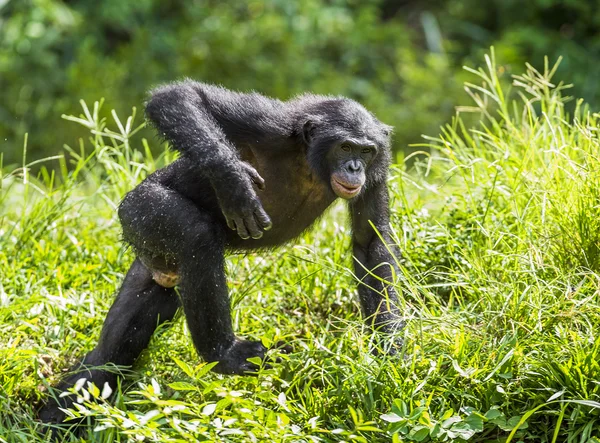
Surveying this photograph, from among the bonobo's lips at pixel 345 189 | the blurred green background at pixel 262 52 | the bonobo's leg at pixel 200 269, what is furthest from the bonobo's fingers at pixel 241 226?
the blurred green background at pixel 262 52

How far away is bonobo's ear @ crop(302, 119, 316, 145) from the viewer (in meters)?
4.95

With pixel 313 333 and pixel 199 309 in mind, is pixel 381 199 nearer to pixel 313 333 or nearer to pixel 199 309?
pixel 313 333

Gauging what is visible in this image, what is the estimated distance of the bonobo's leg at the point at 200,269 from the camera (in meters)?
4.51

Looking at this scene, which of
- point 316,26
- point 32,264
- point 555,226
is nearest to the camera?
point 555,226

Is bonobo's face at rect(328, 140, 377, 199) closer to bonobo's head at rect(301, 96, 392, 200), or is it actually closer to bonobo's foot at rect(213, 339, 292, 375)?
bonobo's head at rect(301, 96, 392, 200)

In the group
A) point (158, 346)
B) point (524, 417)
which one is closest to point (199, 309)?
point (158, 346)

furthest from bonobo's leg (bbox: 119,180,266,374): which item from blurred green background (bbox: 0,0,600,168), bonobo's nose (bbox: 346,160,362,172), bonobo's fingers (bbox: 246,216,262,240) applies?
blurred green background (bbox: 0,0,600,168)

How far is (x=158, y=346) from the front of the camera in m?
5.00

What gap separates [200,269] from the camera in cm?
451

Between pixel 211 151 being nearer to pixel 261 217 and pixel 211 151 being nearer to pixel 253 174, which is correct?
pixel 253 174

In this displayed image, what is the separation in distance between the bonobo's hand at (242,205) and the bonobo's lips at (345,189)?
1.72 feet

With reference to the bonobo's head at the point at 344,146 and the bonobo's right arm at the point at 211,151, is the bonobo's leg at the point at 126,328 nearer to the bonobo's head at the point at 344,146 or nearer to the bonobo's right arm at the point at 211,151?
the bonobo's right arm at the point at 211,151

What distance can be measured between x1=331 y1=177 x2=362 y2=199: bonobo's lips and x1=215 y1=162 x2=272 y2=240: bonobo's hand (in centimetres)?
53

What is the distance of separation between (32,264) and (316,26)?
867cm
